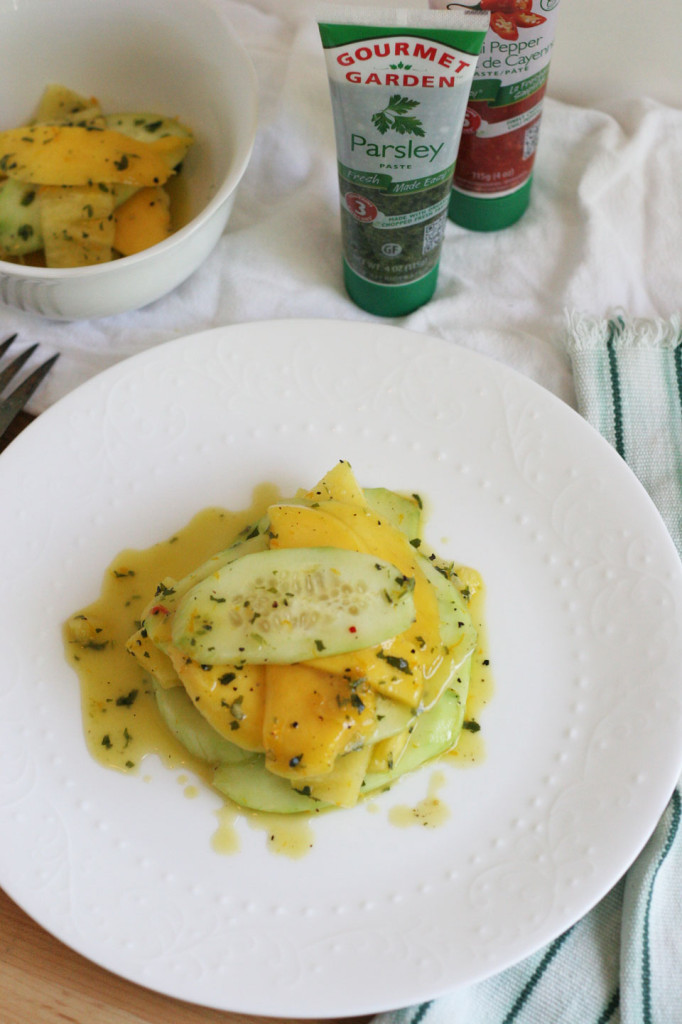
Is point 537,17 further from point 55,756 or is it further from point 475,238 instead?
point 55,756

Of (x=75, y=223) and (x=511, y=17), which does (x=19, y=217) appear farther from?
(x=511, y=17)

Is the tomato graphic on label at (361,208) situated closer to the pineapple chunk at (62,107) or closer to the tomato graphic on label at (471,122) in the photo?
the tomato graphic on label at (471,122)

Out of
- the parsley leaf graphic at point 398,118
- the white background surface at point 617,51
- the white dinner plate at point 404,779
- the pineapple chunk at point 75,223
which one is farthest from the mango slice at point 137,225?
the white background surface at point 617,51

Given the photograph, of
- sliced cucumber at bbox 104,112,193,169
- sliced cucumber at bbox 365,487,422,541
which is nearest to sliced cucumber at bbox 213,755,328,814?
sliced cucumber at bbox 365,487,422,541

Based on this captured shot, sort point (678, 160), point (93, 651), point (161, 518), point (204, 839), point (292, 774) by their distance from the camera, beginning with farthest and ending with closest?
1. point (678, 160)
2. point (161, 518)
3. point (93, 651)
4. point (204, 839)
5. point (292, 774)

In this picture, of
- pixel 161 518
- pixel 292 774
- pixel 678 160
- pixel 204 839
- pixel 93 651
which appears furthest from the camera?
pixel 678 160

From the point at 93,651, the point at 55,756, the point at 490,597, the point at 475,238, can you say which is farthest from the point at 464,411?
the point at 55,756
